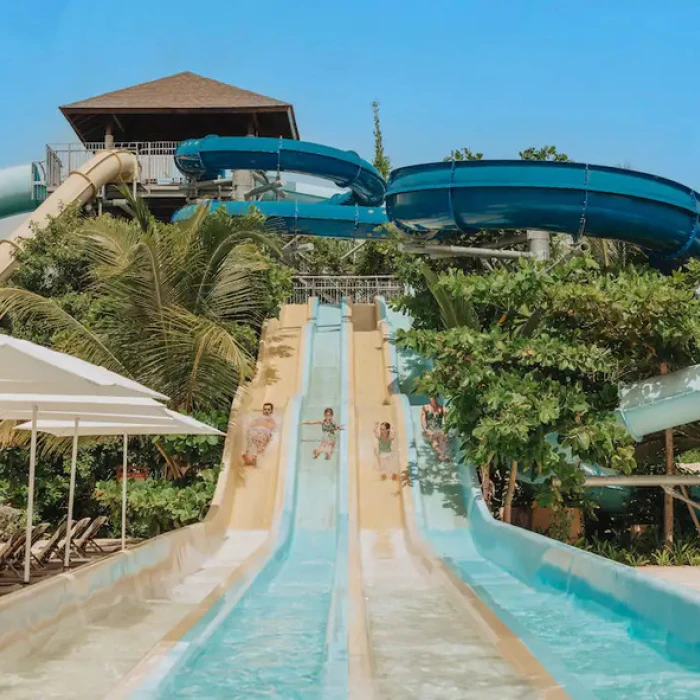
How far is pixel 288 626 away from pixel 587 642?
228 cm

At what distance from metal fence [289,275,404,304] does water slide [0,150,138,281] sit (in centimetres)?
570

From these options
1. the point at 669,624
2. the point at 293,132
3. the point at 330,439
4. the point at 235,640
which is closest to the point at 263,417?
the point at 330,439

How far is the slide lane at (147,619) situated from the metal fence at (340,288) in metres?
9.08

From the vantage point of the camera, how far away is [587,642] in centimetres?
612

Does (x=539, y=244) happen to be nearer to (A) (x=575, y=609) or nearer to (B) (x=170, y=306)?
(B) (x=170, y=306)

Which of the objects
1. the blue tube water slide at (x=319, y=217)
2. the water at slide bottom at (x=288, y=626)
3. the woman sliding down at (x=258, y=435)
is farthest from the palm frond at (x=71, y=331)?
the blue tube water slide at (x=319, y=217)

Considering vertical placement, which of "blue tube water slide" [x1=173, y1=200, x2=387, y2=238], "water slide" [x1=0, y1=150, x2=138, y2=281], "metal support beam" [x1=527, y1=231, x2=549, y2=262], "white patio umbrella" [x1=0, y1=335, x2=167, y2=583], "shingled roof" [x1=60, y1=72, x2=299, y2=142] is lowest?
"white patio umbrella" [x1=0, y1=335, x2=167, y2=583]

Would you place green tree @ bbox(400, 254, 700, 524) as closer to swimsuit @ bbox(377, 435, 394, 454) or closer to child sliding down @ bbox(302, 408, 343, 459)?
swimsuit @ bbox(377, 435, 394, 454)

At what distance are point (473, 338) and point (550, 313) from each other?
3.51 feet

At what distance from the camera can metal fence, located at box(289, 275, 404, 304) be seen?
2421 cm

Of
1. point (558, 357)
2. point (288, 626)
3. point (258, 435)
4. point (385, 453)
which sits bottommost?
point (288, 626)

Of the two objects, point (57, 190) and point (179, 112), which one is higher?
point (179, 112)

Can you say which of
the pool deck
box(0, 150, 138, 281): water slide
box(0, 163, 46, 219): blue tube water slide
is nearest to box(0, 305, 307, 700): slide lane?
the pool deck

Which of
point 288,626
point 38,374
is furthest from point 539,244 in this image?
point 38,374
